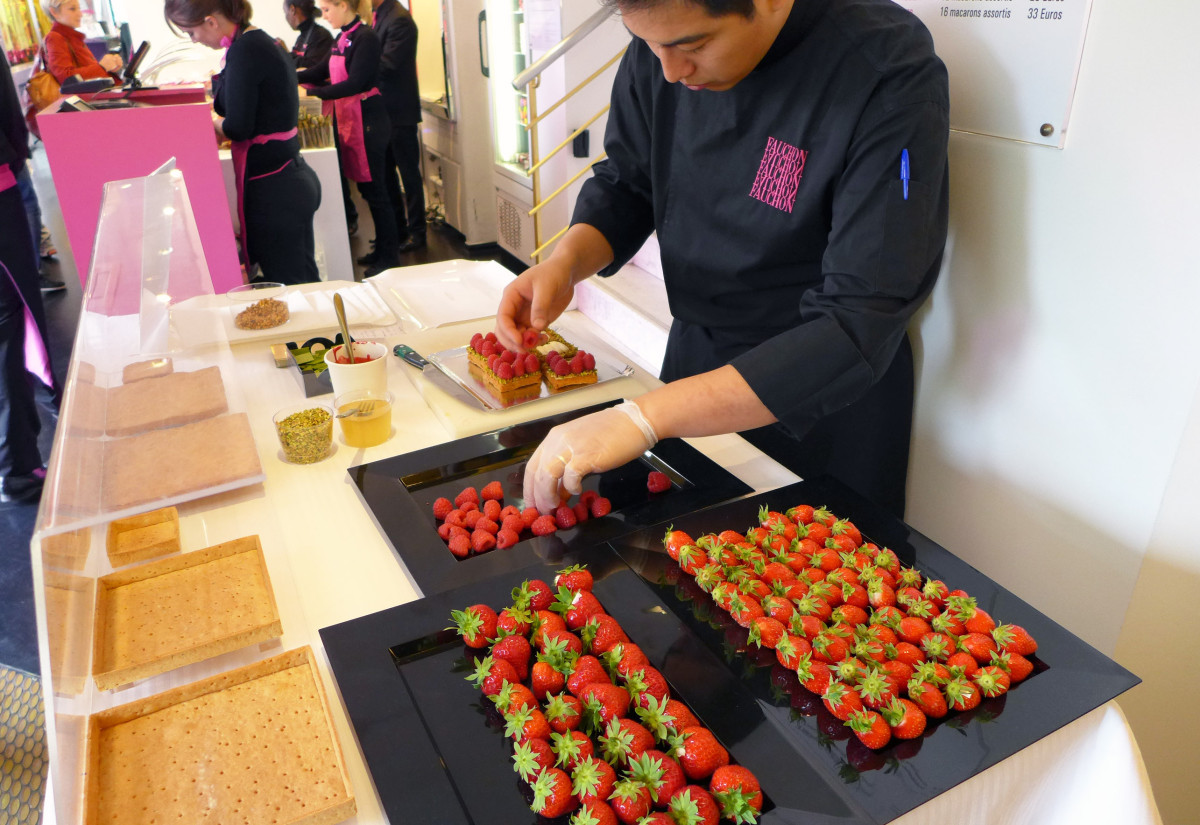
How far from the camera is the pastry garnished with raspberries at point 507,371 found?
1587mm

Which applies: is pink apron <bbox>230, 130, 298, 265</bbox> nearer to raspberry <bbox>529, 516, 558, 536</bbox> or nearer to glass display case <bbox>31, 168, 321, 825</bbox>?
glass display case <bbox>31, 168, 321, 825</bbox>

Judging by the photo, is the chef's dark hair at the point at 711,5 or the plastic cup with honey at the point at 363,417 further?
the plastic cup with honey at the point at 363,417

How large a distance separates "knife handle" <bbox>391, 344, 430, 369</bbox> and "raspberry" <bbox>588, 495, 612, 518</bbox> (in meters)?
0.65

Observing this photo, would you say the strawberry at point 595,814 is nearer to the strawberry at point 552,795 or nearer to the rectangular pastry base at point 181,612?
the strawberry at point 552,795

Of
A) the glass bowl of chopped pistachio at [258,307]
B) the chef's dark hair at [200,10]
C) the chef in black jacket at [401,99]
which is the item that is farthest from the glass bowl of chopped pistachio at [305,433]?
the chef in black jacket at [401,99]

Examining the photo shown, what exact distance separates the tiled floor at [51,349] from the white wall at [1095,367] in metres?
1.84

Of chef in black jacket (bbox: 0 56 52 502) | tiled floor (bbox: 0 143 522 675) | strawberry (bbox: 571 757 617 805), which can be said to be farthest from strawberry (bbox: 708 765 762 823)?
chef in black jacket (bbox: 0 56 52 502)

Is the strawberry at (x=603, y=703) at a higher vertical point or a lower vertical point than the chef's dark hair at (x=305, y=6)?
lower

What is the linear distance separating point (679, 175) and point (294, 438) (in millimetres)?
835

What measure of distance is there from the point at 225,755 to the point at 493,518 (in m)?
0.50

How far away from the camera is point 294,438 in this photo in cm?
137

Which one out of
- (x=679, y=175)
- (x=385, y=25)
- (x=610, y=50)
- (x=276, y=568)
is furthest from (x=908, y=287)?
(x=385, y=25)

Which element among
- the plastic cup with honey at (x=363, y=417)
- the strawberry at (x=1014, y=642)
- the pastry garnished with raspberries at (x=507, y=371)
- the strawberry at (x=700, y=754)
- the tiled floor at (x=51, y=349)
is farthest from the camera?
the tiled floor at (x=51, y=349)

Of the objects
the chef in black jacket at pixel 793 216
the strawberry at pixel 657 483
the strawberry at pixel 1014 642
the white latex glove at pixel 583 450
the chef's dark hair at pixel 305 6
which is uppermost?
the chef's dark hair at pixel 305 6
